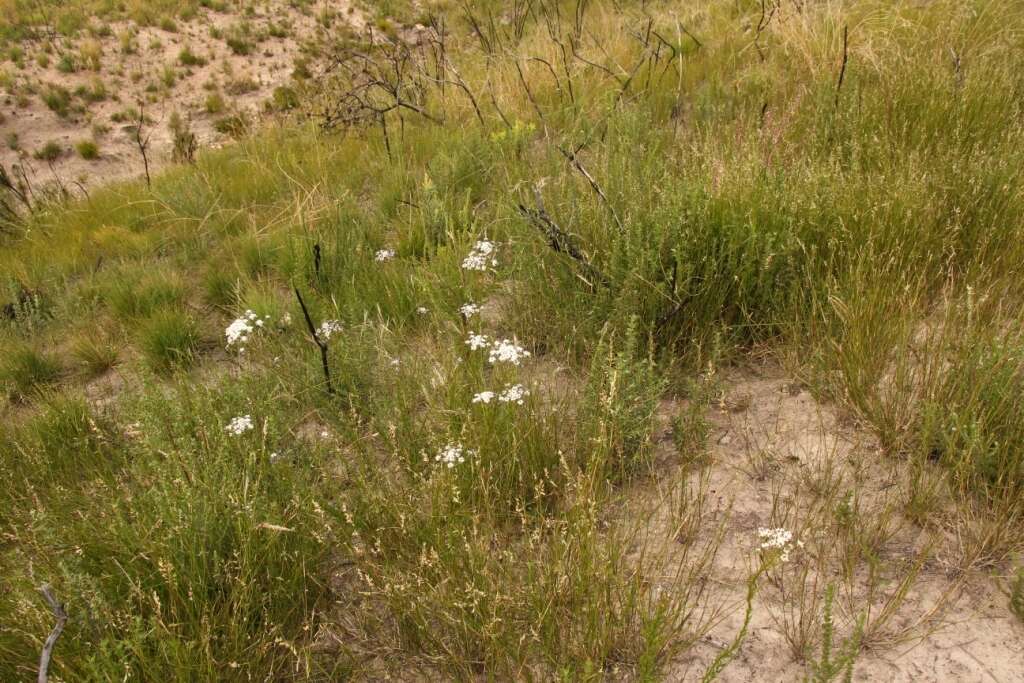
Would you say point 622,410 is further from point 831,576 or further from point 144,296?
point 144,296

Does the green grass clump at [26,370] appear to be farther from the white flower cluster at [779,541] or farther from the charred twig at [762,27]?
the charred twig at [762,27]

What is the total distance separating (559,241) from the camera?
9.60ft

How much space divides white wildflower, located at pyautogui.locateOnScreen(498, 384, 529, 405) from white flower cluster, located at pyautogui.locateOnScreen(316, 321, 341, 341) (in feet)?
2.99

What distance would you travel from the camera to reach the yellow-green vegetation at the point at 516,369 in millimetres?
→ 1823

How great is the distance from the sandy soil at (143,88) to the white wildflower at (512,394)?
662 cm

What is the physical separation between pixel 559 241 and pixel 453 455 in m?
1.18

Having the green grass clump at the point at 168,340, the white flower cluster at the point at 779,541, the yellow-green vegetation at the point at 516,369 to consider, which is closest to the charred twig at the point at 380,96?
the yellow-green vegetation at the point at 516,369

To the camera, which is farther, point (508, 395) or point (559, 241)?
point (559, 241)

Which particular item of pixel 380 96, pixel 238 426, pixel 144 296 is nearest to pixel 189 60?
pixel 380 96

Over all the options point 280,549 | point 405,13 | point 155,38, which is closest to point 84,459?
point 280,549

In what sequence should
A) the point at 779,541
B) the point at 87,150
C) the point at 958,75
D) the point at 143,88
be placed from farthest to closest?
the point at 143,88, the point at 87,150, the point at 958,75, the point at 779,541

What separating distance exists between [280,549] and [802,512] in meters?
1.53

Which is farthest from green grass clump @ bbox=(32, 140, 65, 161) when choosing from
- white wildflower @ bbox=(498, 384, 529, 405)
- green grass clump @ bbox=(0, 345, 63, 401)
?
white wildflower @ bbox=(498, 384, 529, 405)

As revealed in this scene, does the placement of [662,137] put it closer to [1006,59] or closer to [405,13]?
[1006,59]
